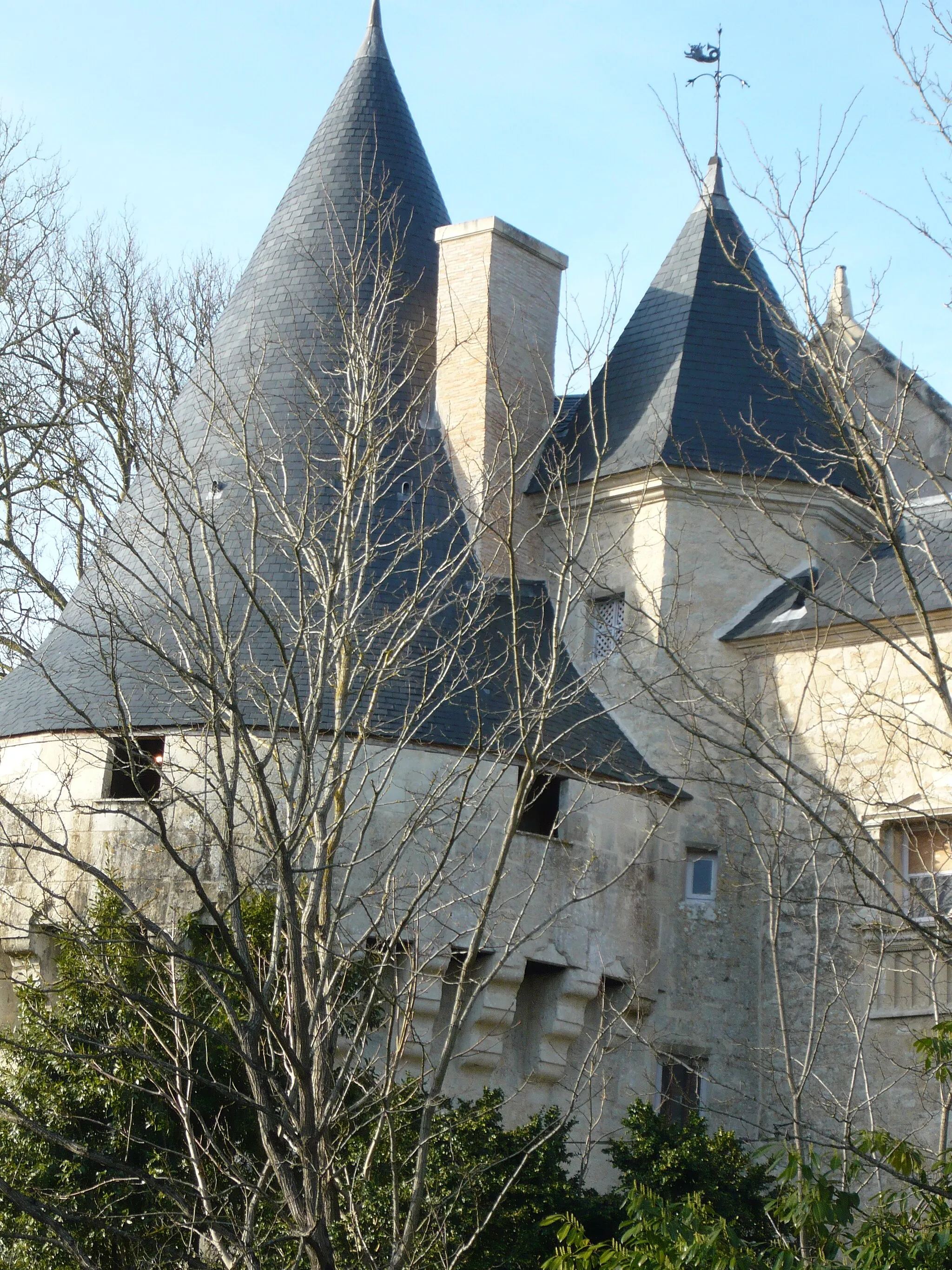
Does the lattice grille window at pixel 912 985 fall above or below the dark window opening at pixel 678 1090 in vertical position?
above

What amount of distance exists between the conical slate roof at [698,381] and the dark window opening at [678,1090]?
15.4 ft

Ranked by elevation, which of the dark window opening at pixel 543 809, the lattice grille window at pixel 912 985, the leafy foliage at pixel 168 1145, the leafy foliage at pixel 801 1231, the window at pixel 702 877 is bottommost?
the leafy foliage at pixel 168 1145

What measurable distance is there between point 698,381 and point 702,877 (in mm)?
4294

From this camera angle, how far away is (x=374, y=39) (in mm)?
16172

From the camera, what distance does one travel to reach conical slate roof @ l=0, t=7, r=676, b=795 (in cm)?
1130

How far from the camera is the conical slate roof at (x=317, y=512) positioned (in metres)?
11.3

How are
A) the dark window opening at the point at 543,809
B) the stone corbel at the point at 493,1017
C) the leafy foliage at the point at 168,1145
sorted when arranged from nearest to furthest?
the leafy foliage at the point at 168,1145 → the stone corbel at the point at 493,1017 → the dark window opening at the point at 543,809

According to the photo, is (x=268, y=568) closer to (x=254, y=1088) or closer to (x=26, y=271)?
(x=26, y=271)

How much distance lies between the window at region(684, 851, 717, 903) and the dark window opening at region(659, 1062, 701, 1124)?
1.30 meters

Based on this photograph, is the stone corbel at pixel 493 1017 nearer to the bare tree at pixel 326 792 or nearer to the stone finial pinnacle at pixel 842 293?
the bare tree at pixel 326 792

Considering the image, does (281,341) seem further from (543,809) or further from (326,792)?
(326,792)

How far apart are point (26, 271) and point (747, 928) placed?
29.2 ft

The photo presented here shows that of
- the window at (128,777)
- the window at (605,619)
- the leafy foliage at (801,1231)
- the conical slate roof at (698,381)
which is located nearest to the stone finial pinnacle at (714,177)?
the conical slate roof at (698,381)

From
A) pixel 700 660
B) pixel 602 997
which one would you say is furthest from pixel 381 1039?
pixel 700 660
